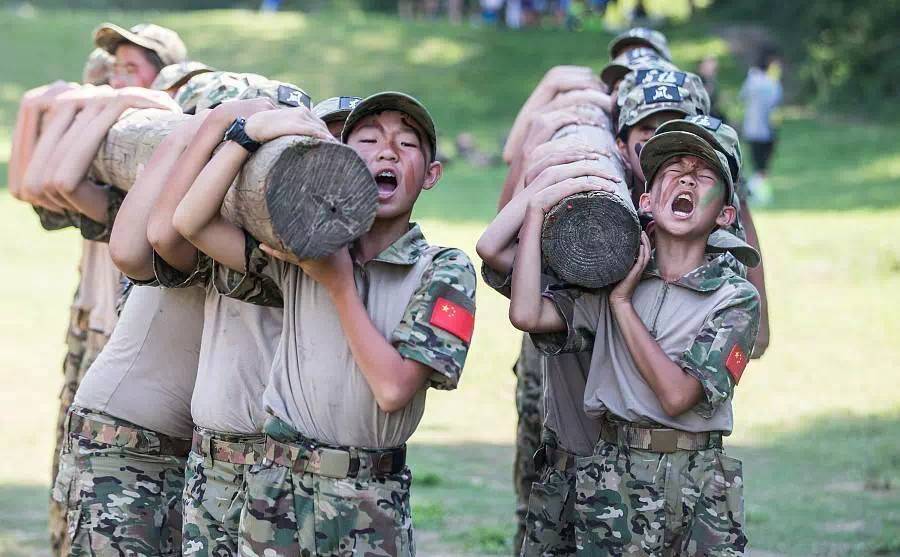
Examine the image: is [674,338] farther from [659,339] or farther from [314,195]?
[314,195]

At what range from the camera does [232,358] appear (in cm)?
495

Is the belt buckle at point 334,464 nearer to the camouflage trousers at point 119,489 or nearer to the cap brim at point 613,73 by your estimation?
the camouflage trousers at point 119,489

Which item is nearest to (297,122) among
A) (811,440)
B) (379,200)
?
(379,200)

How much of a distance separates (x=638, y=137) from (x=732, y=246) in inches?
41.9

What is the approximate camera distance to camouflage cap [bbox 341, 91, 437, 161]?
4613mm

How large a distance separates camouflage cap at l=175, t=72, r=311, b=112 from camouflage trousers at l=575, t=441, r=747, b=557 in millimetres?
1768

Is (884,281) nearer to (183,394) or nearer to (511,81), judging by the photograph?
(183,394)

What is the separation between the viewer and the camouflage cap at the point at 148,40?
736 cm

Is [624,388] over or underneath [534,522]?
over

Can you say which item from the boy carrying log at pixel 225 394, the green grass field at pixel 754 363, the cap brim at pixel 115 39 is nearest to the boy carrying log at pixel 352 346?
the boy carrying log at pixel 225 394

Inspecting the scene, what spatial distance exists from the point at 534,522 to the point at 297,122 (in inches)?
78.1

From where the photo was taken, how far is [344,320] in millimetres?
4426

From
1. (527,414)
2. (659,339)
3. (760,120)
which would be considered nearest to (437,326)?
(659,339)

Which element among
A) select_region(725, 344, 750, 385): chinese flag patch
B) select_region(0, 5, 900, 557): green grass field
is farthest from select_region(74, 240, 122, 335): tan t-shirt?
select_region(725, 344, 750, 385): chinese flag patch
